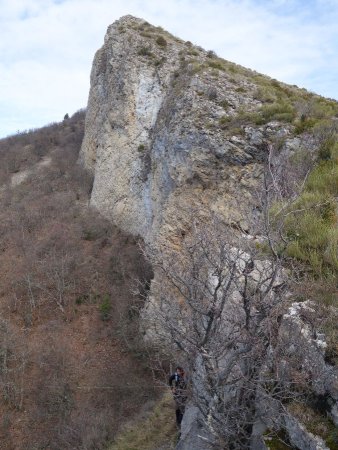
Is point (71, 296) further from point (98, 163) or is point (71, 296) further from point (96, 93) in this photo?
point (96, 93)

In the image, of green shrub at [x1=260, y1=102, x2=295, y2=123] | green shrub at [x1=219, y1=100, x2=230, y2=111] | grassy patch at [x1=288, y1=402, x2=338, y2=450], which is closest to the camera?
grassy patch at [x1=288, y1=402, x2=338, y2=450]

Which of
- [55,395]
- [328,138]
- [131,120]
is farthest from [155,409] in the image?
[131,120]

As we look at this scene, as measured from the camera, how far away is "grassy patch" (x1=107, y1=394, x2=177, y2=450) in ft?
28.5

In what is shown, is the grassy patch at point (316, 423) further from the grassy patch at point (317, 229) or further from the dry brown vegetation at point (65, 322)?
the dry brown vegetation at point (65, 322)

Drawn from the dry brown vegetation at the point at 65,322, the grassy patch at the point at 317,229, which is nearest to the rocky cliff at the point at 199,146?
the grassy patch at the point at 317,229

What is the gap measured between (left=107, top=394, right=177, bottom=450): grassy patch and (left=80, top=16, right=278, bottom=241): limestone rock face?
471cm

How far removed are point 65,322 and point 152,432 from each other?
7.24 m

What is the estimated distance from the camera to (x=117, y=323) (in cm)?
1482

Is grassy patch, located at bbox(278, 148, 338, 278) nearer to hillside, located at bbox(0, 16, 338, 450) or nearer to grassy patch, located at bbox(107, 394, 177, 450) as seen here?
hillside, located at bbox(0, 16, 338, 450)

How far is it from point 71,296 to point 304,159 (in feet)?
34.4

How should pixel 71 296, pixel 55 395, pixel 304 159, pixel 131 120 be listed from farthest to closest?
pixel 131 120 → pixel 71 296 → pixel 55 395 → pixel 304 159

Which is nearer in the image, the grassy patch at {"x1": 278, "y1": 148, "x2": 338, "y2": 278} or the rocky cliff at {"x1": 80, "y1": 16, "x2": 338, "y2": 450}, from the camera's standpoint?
the grassy patch at {"x1": 278, "y1": 148, "x2": 338, "y2": 278}

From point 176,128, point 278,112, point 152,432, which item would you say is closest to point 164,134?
point 176,128

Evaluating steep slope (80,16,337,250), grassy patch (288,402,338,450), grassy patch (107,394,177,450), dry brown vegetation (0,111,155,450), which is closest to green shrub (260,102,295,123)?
steep slope (80,16,337,250)
